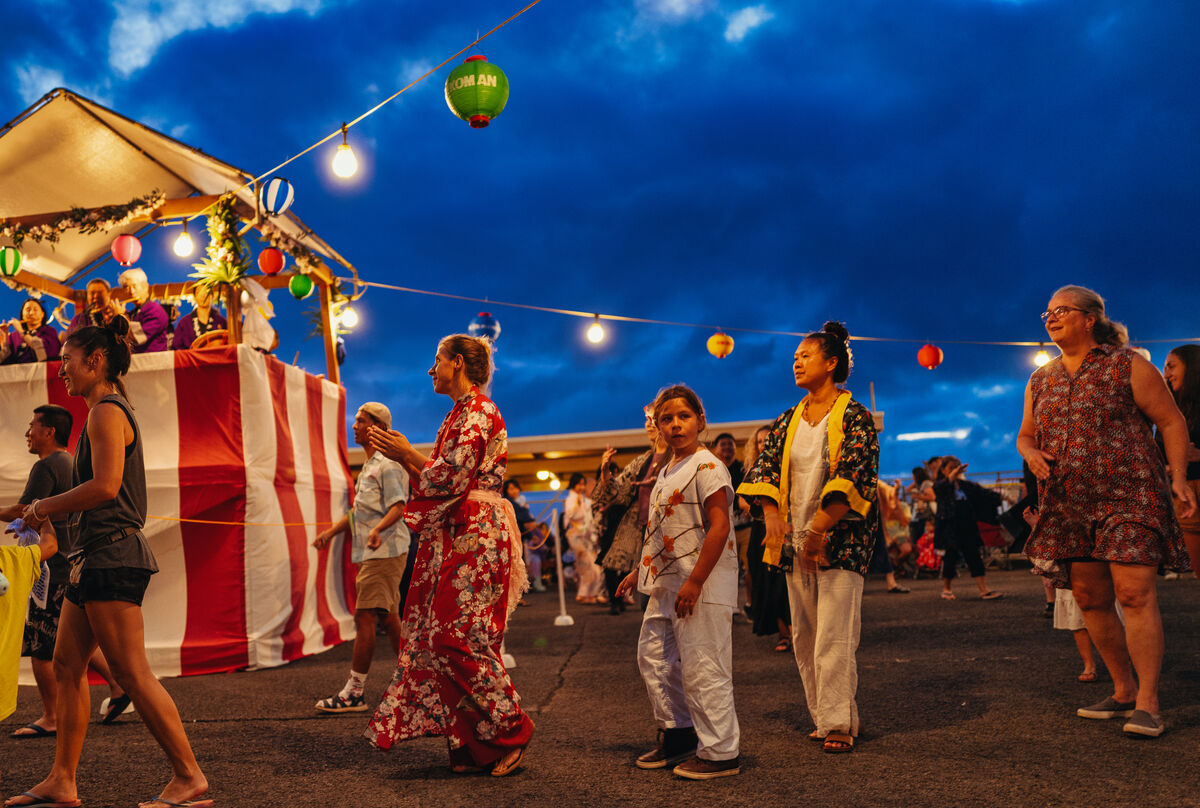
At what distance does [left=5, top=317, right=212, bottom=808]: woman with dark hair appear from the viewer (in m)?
3.07

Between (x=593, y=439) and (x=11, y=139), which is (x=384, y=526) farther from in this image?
(x=593, y=439)

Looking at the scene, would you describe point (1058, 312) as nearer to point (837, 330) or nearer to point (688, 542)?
point (837, 330)

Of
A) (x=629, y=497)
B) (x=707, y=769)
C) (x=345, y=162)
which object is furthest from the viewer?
(x=345, y=162)

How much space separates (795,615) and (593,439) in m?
14.2

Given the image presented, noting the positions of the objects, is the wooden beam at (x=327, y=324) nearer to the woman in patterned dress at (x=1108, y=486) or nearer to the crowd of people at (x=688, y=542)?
the crowd of people at (x=688, y=542)

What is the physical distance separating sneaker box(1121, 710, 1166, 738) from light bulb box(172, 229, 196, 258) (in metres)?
8.38

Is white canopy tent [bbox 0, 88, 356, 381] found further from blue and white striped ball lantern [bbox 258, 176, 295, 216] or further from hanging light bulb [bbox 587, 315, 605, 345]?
hanging light bulb [bbox 587, 315, 605, 345]

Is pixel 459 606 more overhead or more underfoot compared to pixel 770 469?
more underfoot

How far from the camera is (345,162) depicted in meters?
8.34

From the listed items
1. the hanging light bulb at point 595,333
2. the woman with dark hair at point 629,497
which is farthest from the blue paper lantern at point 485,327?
the woman with dark hair at point 629,497

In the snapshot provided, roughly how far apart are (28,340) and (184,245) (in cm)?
160

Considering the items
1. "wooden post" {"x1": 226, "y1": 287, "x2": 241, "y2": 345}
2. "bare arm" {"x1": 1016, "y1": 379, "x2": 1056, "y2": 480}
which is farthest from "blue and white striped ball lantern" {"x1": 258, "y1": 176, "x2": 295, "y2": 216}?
"bare arm" {"x1": 1016, "y1": 379, "x2": 1056, "y2": 480}

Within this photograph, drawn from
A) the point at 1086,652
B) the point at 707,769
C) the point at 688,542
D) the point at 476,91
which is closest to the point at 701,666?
the point at 707,769

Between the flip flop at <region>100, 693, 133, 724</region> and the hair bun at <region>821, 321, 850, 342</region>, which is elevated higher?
the hair bun at <region>821, 321, 850, 342</region>
